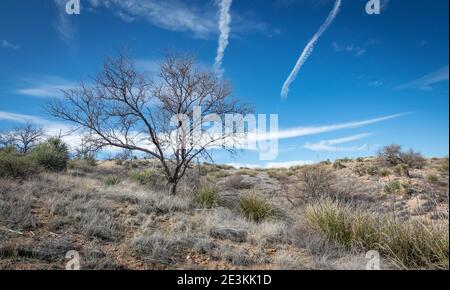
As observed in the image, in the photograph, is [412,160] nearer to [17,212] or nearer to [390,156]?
[390,156]

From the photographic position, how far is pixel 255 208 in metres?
10.3

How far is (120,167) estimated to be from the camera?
25188 millimetres

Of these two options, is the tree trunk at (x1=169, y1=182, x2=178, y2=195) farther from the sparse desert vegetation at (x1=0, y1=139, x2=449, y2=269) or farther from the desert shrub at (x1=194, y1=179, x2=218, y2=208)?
the sparse desert vegetation at (x1=0, y1=139, x2=449, y2=269)

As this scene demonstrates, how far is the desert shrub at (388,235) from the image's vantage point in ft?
17.5

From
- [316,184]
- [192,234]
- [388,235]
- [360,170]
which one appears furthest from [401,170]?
[192,234]

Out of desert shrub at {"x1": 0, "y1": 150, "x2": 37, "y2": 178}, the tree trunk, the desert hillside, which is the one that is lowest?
the desert hillside

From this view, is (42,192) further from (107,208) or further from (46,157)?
(46,157)

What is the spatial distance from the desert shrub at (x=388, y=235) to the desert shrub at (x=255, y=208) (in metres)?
2.31

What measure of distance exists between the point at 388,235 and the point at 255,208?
4.70m

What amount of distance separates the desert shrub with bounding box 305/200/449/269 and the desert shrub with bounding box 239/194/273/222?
2.31m

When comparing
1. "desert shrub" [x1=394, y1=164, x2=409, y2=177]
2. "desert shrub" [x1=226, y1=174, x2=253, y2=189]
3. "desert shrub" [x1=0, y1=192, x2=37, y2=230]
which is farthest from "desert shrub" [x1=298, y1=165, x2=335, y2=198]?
"desert shrub" [x1=0, y1=192, x2=37, y2=230]

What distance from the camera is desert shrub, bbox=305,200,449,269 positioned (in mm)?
5324

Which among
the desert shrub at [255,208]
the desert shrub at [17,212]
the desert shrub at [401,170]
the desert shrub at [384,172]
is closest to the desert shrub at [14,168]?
the desert shrub at [17,212]
